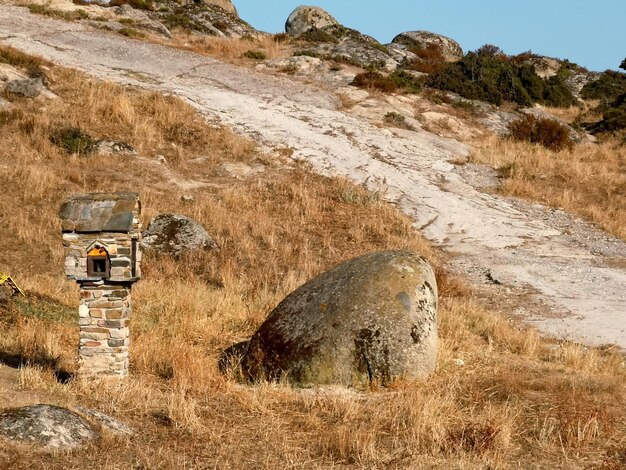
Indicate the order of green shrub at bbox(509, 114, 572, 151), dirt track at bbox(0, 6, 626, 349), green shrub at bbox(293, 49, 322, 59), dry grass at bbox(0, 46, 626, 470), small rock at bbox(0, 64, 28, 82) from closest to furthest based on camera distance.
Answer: dry grass at bbox(0, 46, 626, 470)
dirt track at bbox(0, 6, 626, 349)
small rock at bbox(0, 64, 28, 82)
green shrub at bbox(509, 114, 572, 151)
green shrub at bbox(293, 49, 322, 59)

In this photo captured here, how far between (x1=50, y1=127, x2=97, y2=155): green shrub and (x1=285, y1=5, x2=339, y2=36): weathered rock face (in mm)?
33302

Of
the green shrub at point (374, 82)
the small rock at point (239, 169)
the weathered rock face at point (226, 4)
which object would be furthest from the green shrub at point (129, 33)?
the weathered rock face at point (226, 4)

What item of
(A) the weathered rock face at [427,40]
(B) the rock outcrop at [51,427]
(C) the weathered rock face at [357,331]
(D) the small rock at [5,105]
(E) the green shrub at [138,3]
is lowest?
(B) the rock outcrop at [51,427]

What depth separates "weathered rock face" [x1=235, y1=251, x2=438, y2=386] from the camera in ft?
30.5

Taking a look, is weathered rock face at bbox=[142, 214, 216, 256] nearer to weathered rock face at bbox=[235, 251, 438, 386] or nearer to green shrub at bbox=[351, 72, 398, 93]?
weathered rock face at bbox=[235, 251, 438, 386]

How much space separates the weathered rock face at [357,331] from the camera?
30.5ft

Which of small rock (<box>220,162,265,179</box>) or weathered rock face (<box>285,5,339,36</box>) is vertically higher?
weathered rock face (<box>285,5,339,36</box>)

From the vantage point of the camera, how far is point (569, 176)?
2359cm

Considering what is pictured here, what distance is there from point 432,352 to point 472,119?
21.3 metres

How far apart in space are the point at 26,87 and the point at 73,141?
12.7ft

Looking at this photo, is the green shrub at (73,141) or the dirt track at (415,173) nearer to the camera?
the dirt track at (415,173)

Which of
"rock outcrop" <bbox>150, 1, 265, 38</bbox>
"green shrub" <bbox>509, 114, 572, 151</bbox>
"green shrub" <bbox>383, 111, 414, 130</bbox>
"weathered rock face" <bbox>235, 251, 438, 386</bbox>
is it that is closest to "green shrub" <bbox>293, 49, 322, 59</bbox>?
"rock outcrop" <bbox>150, 1, 265, 38</bbox>

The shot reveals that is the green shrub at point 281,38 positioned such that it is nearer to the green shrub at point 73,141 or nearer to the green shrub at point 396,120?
the green shrub at point 396,120

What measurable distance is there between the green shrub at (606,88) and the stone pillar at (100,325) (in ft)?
115
